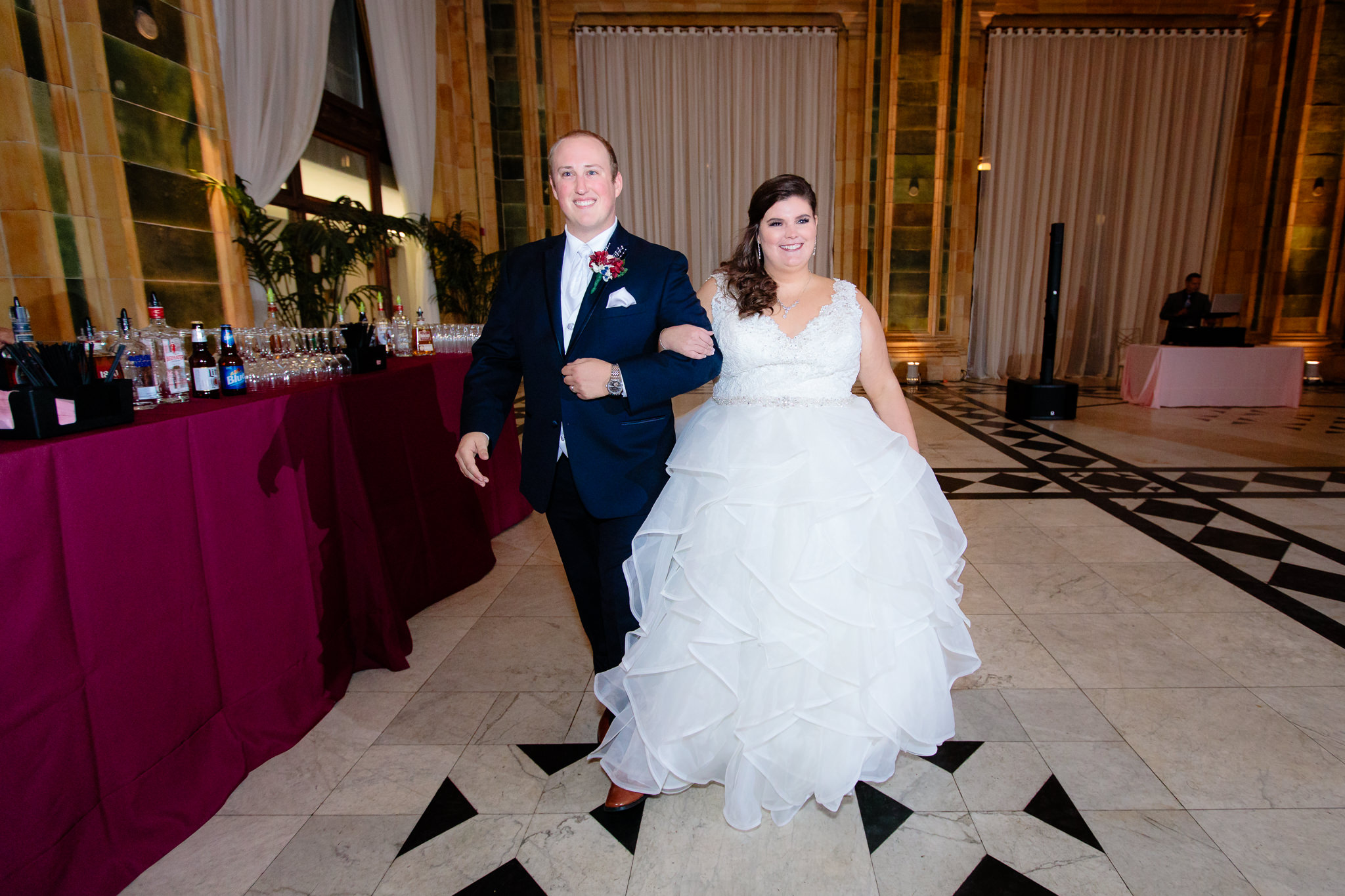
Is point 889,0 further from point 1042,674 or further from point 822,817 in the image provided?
point 822,817

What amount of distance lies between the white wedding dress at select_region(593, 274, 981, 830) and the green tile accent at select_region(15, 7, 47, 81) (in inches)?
129

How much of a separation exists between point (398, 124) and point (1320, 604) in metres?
7.74

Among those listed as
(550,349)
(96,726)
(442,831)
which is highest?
(550,349)

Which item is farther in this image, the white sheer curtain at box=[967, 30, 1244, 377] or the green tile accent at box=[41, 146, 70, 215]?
the white sheer curtain at box=[967, 30, 1244, 377]

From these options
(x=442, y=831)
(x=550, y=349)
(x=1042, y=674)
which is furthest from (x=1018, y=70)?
(x=442, y=831)

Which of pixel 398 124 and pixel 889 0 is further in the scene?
pixel 889 0

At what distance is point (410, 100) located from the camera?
695 cm

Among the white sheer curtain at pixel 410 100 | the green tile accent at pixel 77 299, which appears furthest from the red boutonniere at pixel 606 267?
the white sheer curtain at pixel 410 100

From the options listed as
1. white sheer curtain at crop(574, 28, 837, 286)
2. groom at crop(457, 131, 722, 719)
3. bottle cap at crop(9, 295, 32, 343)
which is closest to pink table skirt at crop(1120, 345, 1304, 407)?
white sheer curtain at crop(574, 28, 837, 286)

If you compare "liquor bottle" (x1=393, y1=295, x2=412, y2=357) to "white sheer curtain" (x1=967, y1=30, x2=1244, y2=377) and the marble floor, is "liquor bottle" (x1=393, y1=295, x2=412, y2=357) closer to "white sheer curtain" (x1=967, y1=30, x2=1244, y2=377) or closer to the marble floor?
the marble floor

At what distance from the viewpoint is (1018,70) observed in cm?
998

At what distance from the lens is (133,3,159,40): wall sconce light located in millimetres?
3178

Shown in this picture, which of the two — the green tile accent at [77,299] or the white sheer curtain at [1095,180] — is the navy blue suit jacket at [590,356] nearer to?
the green tile accent at [77,299]

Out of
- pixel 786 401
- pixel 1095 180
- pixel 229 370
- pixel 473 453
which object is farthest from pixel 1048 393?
pixel 229 370
